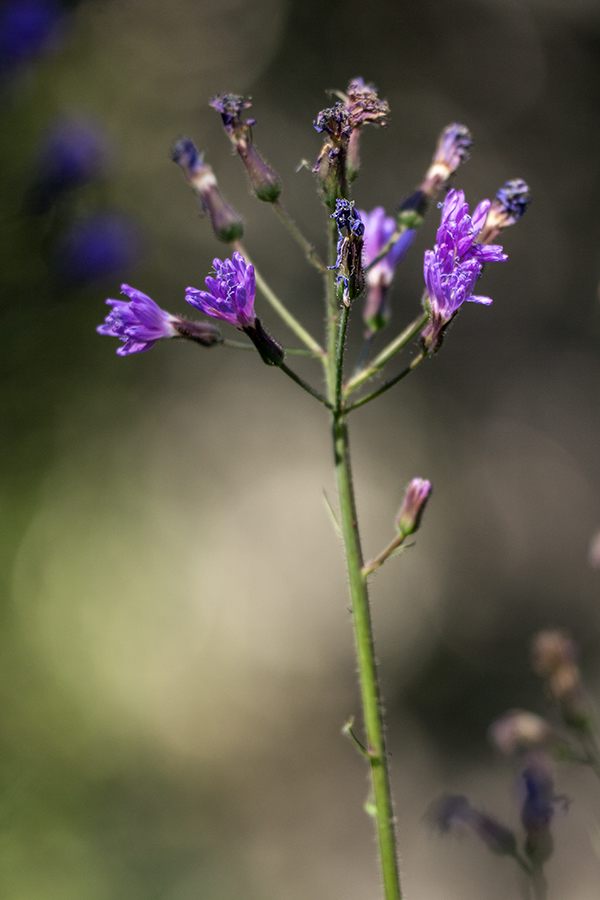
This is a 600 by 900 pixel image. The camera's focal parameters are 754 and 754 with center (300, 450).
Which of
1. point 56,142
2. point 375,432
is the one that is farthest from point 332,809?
point 56,142

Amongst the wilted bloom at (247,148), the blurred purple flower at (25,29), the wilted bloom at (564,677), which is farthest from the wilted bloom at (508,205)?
the blurred purple flower at (25,29)

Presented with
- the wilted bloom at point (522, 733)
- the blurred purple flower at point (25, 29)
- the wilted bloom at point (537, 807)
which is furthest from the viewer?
the blurred purple flower at point (25, 29)

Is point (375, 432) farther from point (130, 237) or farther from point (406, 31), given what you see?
point (406, 31)

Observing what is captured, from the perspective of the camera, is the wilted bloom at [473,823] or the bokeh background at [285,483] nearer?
the wilted bloom at [473,823]

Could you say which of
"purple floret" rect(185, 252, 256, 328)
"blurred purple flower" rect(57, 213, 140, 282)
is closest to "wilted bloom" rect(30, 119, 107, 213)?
"blurred purple flower" rect(57, 213, 140, 282)

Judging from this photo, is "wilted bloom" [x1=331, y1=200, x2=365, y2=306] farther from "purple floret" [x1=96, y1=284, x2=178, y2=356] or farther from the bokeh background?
the bokeh background

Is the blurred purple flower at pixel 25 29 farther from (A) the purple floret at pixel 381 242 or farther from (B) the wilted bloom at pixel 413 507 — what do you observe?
(B) the wilted bloom at pixel 413 507

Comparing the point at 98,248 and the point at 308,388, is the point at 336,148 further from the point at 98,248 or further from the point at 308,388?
the point at 98,248
